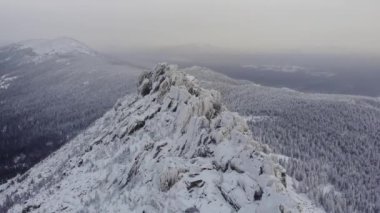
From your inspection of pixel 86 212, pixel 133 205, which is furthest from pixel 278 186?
pixel 86 212

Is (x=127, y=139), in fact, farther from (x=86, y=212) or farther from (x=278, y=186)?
(x=278, y=186)

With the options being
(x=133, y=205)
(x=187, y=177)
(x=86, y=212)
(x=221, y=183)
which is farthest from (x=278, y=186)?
(x=86, y=212)

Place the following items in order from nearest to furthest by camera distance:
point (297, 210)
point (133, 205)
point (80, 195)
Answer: point (297, 210), point (133, 205), point (80, 195)

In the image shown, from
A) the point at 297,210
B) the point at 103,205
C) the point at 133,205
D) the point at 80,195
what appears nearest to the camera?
the point at 297,210

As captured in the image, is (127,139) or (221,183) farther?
(127,139)

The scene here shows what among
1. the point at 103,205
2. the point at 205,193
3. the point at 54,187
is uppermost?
the point at 205,193

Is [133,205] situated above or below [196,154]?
below
